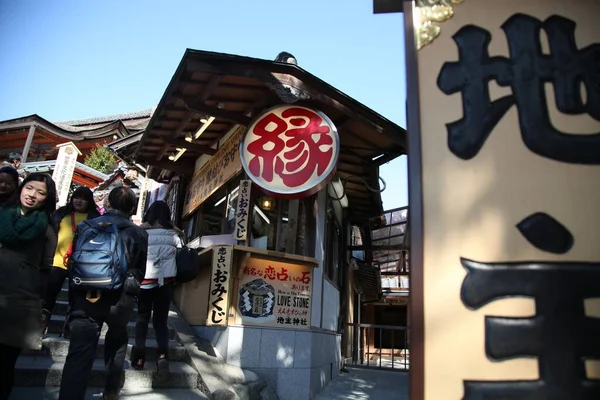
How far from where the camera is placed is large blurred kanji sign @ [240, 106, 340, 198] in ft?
20.5

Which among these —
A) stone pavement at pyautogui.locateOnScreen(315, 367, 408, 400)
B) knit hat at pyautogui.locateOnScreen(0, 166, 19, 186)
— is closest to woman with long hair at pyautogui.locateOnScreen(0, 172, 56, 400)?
knit hat at pyautogui.locateOnScreen(0, 166, 19, 186)

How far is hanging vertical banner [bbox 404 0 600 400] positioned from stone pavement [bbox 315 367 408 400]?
512cm

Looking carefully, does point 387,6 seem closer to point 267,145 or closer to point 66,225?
point 267,145

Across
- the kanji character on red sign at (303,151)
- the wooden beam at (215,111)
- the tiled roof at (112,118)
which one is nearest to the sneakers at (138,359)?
the kanji character on red sign at (303,151)

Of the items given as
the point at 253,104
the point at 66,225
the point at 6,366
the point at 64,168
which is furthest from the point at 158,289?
the point at 64,168

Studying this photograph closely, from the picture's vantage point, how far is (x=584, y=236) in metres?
2.66

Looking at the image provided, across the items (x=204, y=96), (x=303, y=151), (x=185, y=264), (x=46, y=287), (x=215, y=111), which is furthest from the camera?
(x=215, y=111)

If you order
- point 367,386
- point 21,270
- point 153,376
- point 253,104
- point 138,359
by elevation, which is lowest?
point 367,386

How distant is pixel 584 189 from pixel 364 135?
5.20 metres

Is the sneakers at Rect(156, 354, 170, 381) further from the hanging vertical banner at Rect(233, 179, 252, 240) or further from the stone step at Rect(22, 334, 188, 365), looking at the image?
the hanging vertical banner at Rect(233, 179, 252, 240)

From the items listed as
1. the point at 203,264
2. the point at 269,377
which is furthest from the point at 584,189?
the point at 203,264

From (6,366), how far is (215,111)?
4.89 metres

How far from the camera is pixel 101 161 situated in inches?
926

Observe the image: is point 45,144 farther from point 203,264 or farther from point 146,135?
point 203,264
